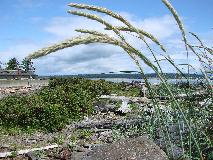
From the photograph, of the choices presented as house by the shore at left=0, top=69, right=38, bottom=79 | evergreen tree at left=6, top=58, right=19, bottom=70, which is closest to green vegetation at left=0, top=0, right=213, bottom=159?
house by the shore at left=0, top=69, right=38, bottom=79

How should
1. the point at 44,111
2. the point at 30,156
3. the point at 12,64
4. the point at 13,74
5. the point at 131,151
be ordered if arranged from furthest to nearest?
the point at 12,64 < the point at 13,74 < the point at 44,111 < the point at 30,156 < the point at 131,151

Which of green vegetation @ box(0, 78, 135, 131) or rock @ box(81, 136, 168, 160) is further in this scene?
green vegetation @ box(0, 78, 135, 131)

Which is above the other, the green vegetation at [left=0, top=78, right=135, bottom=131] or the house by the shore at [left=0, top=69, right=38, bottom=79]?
the house by the shore at [left=0, top=69, right=38, bottom=79]

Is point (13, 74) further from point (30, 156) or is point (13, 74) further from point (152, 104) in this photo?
point (30, 156)

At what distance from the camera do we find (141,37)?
11.1ft

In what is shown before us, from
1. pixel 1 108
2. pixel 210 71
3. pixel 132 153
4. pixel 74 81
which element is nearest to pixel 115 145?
pixel 132 153

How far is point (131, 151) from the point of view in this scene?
22.6ft

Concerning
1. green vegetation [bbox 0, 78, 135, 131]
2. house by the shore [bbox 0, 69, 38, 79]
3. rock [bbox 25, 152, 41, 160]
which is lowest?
rock [bbox 25, 152, 41, 160]

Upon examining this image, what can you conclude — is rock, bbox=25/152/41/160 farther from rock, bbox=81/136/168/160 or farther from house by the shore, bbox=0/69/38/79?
house by the shore, bbox=0/69/38/79

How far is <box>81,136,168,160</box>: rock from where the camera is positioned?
6.53 m

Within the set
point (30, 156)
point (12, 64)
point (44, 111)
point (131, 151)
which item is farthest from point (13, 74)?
point (131, 151)

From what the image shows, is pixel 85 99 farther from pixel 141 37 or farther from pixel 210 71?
pixel 141 37

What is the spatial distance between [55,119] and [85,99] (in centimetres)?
431

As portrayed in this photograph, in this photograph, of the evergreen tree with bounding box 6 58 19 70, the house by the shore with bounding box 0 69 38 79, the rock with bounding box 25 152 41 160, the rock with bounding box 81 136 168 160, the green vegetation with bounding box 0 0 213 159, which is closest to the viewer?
the green vegetation with bounding box 0 0 213 159
